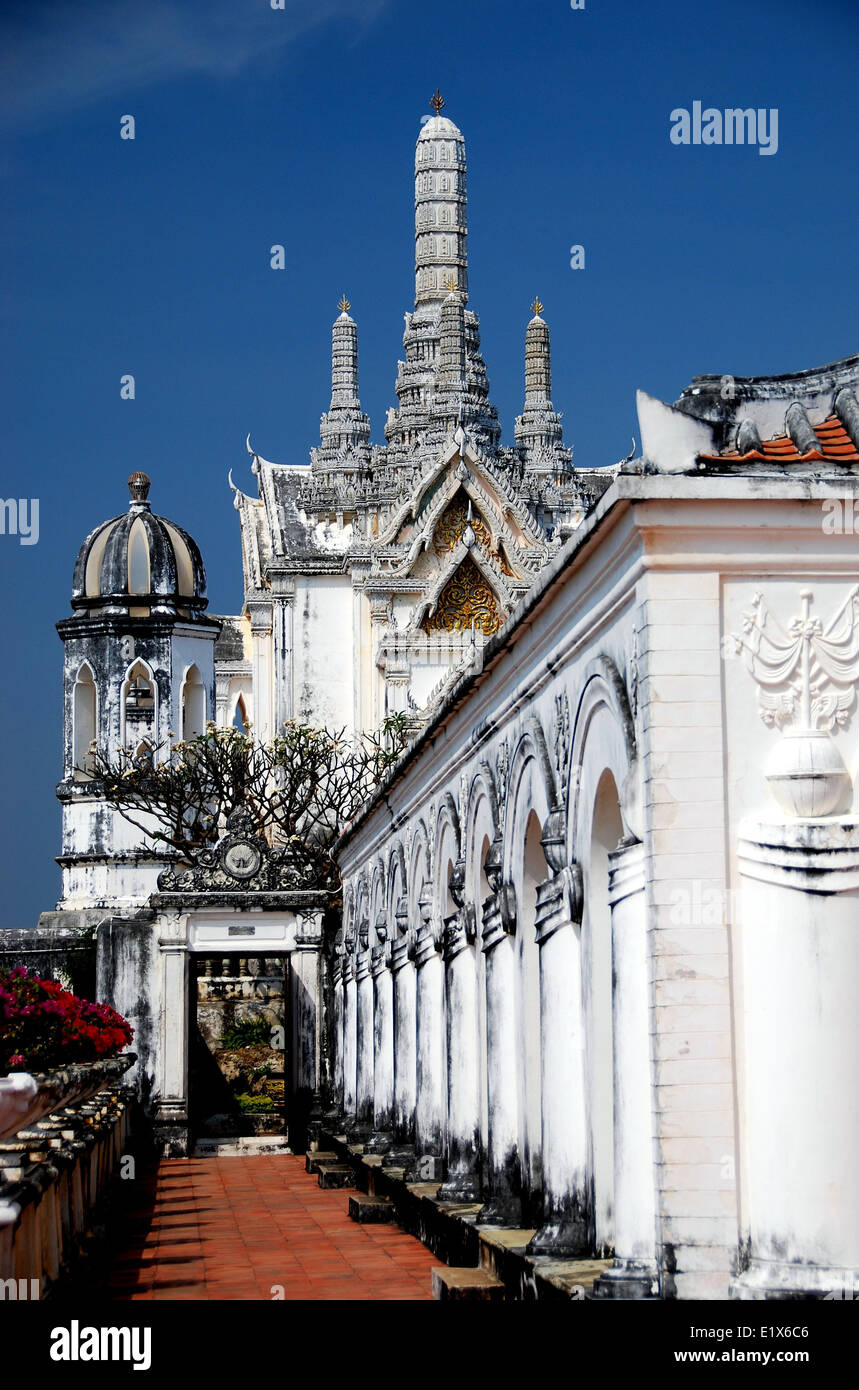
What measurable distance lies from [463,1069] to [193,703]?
2438cm

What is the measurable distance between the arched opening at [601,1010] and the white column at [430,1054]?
5.13 m

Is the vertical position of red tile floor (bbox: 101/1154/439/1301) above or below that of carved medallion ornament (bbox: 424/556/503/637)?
below

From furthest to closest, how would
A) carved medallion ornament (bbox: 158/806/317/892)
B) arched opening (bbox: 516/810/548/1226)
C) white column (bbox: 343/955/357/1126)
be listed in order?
1. carved medallion ornament (bbox: 158/806/317/892)
2. white column (bbox: 343/955/357/1126)
3. arched opening (bbox: 516/810/548/1226)

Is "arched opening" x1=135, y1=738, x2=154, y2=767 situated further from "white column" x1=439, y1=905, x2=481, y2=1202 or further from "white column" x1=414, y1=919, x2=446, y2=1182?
"white column" x1=439, y1=905, x2=481, y2=1202

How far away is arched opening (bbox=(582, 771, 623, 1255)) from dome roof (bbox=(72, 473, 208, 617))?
28.0 m

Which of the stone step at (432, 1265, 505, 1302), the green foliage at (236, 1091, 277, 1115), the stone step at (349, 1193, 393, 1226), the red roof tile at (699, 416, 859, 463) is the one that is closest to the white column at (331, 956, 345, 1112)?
the green foliage at (236, 1091, 277, 1115)

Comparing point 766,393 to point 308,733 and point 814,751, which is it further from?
point 308,733

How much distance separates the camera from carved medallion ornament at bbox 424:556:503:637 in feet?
138

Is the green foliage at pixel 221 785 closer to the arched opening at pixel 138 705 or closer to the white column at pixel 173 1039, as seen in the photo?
the arched opening at pixel 138 705

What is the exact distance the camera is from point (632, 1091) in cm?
817

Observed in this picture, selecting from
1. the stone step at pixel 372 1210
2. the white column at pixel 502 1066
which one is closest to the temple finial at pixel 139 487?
the stone step at pixel 372 1210

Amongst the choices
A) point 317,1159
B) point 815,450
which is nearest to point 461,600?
point 317,1159
